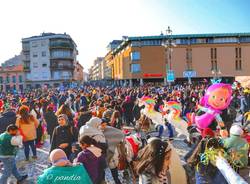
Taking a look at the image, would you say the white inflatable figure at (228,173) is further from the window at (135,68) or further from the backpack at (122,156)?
the window at (135,68)

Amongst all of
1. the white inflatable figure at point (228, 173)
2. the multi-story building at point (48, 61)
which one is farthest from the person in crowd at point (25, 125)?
the multi-story building at point (48, 61)

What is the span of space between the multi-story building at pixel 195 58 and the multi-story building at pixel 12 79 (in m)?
25.4

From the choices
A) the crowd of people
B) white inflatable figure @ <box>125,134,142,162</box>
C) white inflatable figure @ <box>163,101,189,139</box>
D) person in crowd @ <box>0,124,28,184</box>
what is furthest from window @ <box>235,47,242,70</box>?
person in crowd @ <box>0,124,28,184</box>

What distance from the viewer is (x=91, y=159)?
4699 mm

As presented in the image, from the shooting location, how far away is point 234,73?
209ft

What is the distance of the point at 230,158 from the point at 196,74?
6000 centimetres

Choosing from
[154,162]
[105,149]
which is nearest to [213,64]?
[105,149]

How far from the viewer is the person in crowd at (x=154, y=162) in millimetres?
3615

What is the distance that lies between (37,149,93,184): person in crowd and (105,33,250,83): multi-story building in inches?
2297

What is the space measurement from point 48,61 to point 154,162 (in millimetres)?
70171

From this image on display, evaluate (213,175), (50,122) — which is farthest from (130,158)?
(50,122)

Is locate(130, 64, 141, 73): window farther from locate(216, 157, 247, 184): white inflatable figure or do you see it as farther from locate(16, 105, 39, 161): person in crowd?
locate(216, 157, 247, 184): white inflatable figure

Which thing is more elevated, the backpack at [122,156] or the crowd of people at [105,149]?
the crowd of people at [105,149]

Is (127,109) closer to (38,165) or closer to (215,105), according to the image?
(38,165)
